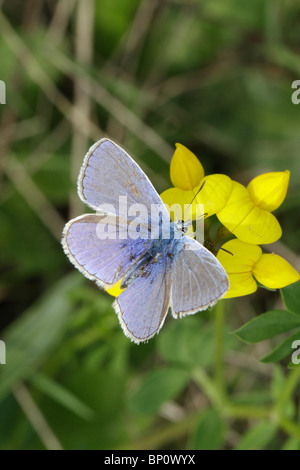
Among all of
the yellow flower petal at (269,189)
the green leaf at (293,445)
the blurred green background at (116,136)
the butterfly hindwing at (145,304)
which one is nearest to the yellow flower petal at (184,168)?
the yellow flower petal at (269,189)

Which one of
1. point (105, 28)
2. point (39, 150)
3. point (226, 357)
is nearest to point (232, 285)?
point (226, 357)

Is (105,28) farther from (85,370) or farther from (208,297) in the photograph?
(208,297)

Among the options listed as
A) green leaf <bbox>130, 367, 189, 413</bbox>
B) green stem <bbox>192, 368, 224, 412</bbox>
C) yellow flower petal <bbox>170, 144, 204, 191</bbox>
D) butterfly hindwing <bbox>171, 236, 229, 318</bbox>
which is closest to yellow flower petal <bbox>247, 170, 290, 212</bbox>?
yellow flower petal <bbox>170, 144, 204, 191</bbox>

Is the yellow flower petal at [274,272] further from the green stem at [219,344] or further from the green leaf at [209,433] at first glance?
the green leaf at [209,433]

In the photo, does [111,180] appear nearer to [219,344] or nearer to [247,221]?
[247,221]

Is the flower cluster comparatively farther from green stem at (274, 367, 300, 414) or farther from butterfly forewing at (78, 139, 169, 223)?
green stem at (274, 367, 300, 414)
